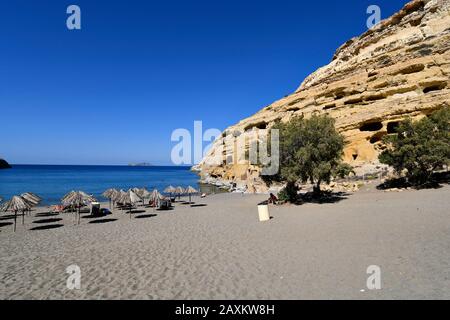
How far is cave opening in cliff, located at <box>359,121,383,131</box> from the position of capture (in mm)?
37706

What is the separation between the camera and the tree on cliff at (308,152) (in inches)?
826

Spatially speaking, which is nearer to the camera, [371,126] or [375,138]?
[375,138]

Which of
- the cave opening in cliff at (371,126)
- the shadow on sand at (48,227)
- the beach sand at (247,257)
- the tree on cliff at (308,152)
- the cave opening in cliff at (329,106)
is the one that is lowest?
the shadow on sand at (48,227)

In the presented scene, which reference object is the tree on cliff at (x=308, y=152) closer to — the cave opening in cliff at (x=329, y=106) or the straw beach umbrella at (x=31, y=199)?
the straw beach umbrella at (x=31, y=199)

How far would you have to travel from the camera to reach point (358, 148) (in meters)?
37.3

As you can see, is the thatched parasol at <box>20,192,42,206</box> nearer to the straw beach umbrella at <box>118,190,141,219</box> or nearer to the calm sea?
the straw beach umbrella at <box>118,190,141,219</box>

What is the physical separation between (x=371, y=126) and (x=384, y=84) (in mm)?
7051

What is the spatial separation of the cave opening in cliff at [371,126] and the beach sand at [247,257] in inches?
930

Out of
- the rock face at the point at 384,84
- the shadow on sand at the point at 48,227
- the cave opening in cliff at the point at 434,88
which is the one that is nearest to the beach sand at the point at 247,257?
the shadow on sand at the point at 48,227

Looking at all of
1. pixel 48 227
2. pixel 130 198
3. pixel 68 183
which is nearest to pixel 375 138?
pixel 130 198

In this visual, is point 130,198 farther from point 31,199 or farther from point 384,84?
point 384,84

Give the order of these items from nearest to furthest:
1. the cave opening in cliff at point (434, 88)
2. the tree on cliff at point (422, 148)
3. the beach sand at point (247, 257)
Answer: the beach sand at point (247, 257) → the tree on cliff at point (422, 148) → the cave opening in cliff at point (434, 88)

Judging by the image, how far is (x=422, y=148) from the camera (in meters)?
21.4
